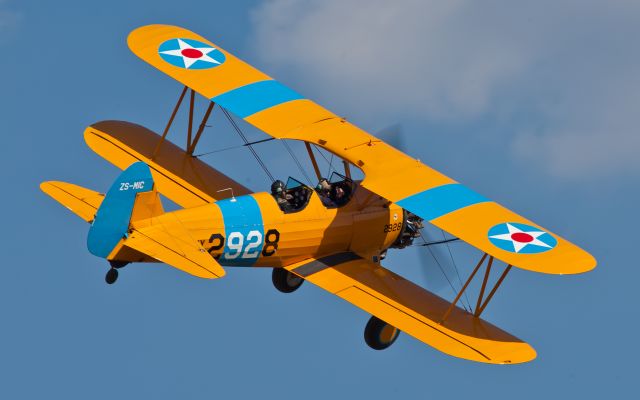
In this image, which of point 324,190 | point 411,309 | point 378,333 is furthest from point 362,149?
point 378,333

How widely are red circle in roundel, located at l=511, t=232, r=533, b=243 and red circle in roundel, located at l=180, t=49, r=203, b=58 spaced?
7.43 metres

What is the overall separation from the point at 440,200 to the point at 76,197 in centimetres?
544

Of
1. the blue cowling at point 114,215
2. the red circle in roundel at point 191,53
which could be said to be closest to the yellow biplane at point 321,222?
the blue cowling at point 114,215

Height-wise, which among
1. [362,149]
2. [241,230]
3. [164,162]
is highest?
[362,149]

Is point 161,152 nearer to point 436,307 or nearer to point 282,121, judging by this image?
point 282,121

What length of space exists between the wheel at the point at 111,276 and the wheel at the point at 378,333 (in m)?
4.04

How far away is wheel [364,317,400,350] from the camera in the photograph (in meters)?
28.6

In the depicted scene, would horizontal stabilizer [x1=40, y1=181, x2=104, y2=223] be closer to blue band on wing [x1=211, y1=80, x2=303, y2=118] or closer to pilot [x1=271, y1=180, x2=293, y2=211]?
pilot [x1=271, y1=180, x2=293, y2=211]

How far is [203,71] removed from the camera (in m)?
31.8

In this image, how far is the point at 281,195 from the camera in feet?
94.4

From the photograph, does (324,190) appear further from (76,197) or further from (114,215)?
(114,215)

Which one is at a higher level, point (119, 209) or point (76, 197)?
point (76, 197)

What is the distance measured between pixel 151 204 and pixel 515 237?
17.4 feet

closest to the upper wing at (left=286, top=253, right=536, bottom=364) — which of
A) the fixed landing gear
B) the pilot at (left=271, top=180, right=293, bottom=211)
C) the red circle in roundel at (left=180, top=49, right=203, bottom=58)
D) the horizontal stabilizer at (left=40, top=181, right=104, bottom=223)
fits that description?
the pilot at (left=271, top=180, right=293, bottom=211)
